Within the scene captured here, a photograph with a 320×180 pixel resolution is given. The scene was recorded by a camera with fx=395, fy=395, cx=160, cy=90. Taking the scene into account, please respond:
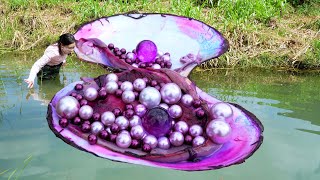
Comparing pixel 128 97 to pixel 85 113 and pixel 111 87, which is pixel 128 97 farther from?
pixel 85 113

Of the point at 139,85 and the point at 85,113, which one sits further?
the point at 139,85

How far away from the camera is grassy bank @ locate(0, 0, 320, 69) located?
500cm

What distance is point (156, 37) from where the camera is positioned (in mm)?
4078

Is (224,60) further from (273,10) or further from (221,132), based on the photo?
(221,132)

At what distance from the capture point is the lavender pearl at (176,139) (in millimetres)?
2400

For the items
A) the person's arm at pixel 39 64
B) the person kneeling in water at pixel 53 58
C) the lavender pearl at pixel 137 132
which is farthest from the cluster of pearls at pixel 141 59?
the lavender pearl at pixel 137 132

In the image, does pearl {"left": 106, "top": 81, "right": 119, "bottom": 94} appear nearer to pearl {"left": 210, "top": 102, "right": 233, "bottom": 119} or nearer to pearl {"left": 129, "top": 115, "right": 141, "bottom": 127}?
pearl {"left": 129, "top": 115, "right": 141, "bottom": 127}

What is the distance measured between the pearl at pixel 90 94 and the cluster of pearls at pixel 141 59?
3.10ft

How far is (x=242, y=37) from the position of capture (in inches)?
207

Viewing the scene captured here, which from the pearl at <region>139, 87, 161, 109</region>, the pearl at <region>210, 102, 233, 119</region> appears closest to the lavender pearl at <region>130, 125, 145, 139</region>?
the pearl at <region>139, 87, 161, 109</region>

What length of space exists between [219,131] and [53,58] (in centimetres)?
219

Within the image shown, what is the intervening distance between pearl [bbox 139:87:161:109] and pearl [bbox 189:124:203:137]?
31 centimetres

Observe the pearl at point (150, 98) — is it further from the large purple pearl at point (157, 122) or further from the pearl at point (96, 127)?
the pearl at point (96, 127)

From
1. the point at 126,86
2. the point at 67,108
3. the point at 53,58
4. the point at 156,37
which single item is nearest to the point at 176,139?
the point at 126,86
